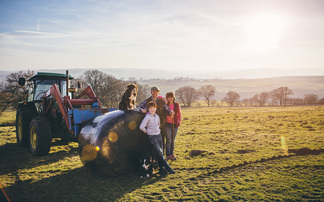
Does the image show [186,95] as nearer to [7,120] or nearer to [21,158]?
[7,120]

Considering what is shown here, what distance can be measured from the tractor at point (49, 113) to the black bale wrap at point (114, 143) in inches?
49.4

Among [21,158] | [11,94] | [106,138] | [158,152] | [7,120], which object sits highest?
[11,94]

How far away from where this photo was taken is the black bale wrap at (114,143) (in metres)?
5.32

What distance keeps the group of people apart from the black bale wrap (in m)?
0.35

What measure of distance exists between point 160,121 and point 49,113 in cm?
512

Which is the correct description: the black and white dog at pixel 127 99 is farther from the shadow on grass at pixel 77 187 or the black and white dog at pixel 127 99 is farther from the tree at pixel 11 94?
the tree at pixel 11 94

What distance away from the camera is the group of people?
5836mm

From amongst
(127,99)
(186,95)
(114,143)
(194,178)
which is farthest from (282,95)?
(114,143)

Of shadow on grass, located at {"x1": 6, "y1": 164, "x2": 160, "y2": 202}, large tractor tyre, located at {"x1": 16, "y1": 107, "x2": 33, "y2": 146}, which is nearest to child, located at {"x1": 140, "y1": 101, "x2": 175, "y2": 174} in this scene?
shadow on grass, located at {"x1": 6, "y1": 164, "x2": 160, "y2": 202}

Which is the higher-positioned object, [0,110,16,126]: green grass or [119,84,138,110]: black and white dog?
[119,84,138,110]: black and white dog

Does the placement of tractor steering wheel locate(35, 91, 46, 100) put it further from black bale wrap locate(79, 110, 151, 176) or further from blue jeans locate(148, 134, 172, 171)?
blue jeans locate(148, 134, 172, 171)

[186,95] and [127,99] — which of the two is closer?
[127,99]

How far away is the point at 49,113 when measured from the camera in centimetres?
886

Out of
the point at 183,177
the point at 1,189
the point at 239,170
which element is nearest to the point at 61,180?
the point at 1,189
